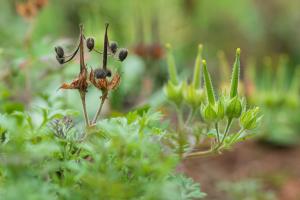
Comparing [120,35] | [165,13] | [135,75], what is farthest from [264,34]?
[135,75]

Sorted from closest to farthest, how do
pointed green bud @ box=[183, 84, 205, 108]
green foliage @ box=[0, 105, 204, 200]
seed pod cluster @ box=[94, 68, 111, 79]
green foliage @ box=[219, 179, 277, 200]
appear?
green foliage @ box=[0, 105, 204, 200] → seed pod cluster @ box=[94, 68, 111, 79] → pointed green bud @ box=[183, 84, 205, 108] → green foliage @ box=[219, 179, 277, 200]

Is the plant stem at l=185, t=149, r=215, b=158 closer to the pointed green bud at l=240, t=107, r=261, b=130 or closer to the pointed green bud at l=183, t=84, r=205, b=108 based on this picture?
the pointed green bud at l=240, t=107, r=261, b=130

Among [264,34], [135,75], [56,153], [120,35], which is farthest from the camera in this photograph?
[264,34]

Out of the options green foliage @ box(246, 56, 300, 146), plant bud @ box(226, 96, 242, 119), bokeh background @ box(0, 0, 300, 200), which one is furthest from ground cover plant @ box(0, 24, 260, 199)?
green foliage @ box(246, 56, 300, 146)

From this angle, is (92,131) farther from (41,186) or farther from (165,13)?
(165,13)

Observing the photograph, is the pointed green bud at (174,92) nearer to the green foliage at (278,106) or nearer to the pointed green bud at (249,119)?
the pointed green bud at (249,119)

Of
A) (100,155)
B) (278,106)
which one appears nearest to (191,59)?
(278,106)

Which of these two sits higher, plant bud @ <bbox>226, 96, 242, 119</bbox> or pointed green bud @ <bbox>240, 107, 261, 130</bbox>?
plant bud @ <bbox>226, 96, 242, 119</bbox>
